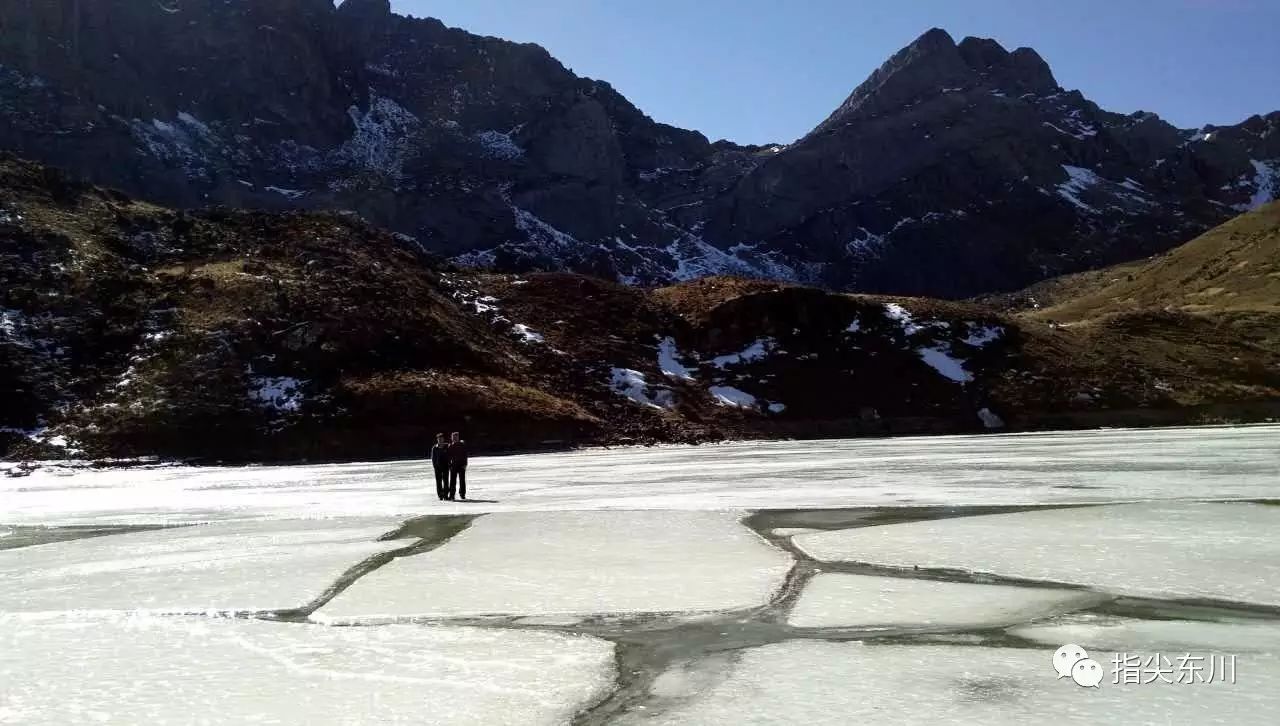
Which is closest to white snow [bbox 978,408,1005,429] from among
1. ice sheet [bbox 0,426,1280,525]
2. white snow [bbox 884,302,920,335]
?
white snow [bbox 884,302,920,335]

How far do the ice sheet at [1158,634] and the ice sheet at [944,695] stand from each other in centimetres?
38

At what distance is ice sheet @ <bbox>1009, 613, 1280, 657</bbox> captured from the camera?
580 centimetres

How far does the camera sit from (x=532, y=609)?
738cm

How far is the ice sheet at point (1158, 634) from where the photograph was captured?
5797mm

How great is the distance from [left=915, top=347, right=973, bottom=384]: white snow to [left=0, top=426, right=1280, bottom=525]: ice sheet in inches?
780

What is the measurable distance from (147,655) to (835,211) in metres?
193

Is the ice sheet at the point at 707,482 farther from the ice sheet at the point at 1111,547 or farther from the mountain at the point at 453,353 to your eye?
the mountain at the point at 453,353

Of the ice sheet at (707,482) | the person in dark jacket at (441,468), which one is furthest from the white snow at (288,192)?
the person in dark jacket at (441,468)

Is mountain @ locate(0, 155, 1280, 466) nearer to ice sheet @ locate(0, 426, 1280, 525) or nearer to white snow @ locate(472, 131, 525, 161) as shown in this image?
ice sheet @ locate(0, 426, 1280, 525)

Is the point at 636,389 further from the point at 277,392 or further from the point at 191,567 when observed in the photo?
the point at 191,567

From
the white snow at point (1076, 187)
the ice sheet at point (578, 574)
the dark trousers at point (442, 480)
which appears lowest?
the ice sheet at point (578, 574)

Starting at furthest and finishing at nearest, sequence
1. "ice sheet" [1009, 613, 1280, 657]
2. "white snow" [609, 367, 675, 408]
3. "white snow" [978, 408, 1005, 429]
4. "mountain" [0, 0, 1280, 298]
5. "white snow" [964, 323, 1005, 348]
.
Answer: "mountain" [0, 0, 1280, 298] → "white snow" [964, 323, 1005, 348] → "white snow" [609, 367, 675, 408] → "white snow" [978, 408, 1005, 429] → "ice sheet" [1009, 613, 1280, 657]

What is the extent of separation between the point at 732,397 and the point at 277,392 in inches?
984

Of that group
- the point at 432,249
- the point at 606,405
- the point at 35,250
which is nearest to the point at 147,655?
the point at 606,405
